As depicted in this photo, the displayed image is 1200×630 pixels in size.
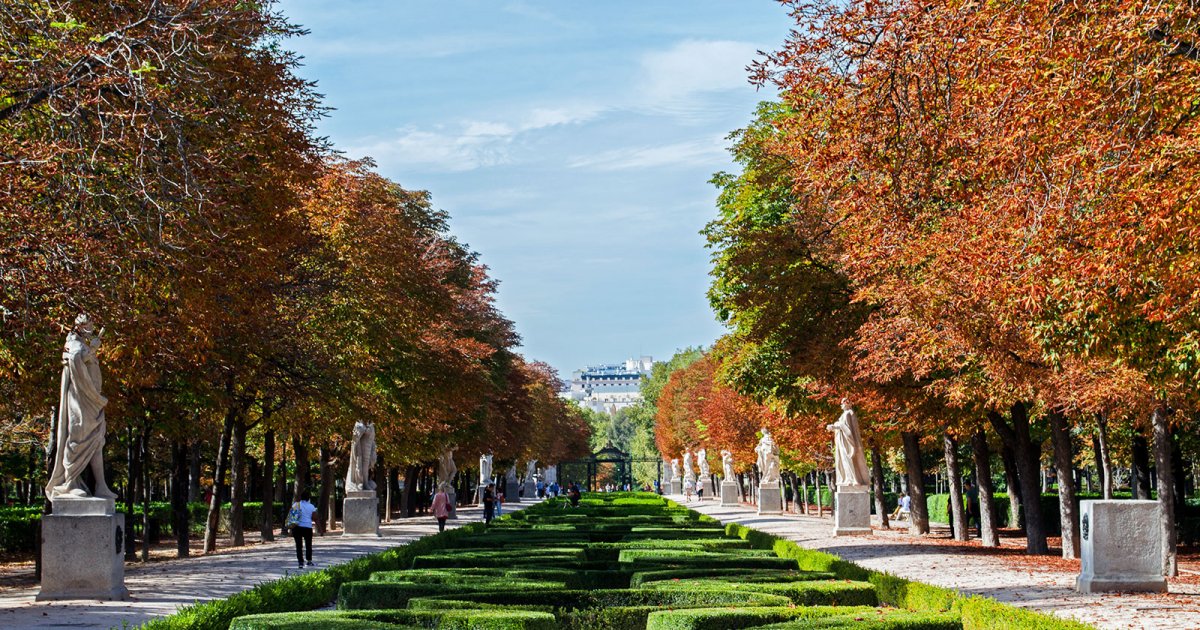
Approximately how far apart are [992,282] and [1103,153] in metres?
2.53

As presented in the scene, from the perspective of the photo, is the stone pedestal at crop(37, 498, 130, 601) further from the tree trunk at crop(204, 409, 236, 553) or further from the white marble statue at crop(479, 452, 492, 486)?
the white marble statue at crop(479, 452, 492, 486)

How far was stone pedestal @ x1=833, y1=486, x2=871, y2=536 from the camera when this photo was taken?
1296 inches

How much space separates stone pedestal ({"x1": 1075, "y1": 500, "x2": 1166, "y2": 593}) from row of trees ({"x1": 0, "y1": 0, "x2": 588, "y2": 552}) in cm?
1136

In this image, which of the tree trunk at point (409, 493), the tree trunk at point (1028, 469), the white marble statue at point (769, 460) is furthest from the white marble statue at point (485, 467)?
the tree trunk at point (1028, 469)

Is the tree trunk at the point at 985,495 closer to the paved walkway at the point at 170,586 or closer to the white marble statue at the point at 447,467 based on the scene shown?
the paved walkway at the point at 170,586

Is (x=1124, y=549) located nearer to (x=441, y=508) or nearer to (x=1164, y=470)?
(x=1164, y=470)

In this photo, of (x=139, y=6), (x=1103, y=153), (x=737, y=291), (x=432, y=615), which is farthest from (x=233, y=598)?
(x=737, y=291)

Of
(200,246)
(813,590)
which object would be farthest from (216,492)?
(813,590)

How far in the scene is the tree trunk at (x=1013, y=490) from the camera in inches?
1355

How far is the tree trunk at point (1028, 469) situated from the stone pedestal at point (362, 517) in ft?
54.2

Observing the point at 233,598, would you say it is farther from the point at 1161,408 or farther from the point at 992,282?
the point at 1161,408

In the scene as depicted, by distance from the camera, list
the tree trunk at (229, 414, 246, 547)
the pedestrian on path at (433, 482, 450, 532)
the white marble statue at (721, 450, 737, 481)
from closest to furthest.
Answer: the tree trunk at (229, 414, 246, 547) < the pedestrian on path at (433, 482, 450, 532) < the white marble statue at (721, 450, 737, 481)

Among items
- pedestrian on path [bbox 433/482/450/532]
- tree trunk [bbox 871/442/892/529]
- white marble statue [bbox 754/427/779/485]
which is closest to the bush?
pedestrian on path [bbox 433/482/450/532]

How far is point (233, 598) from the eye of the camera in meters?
13.8
